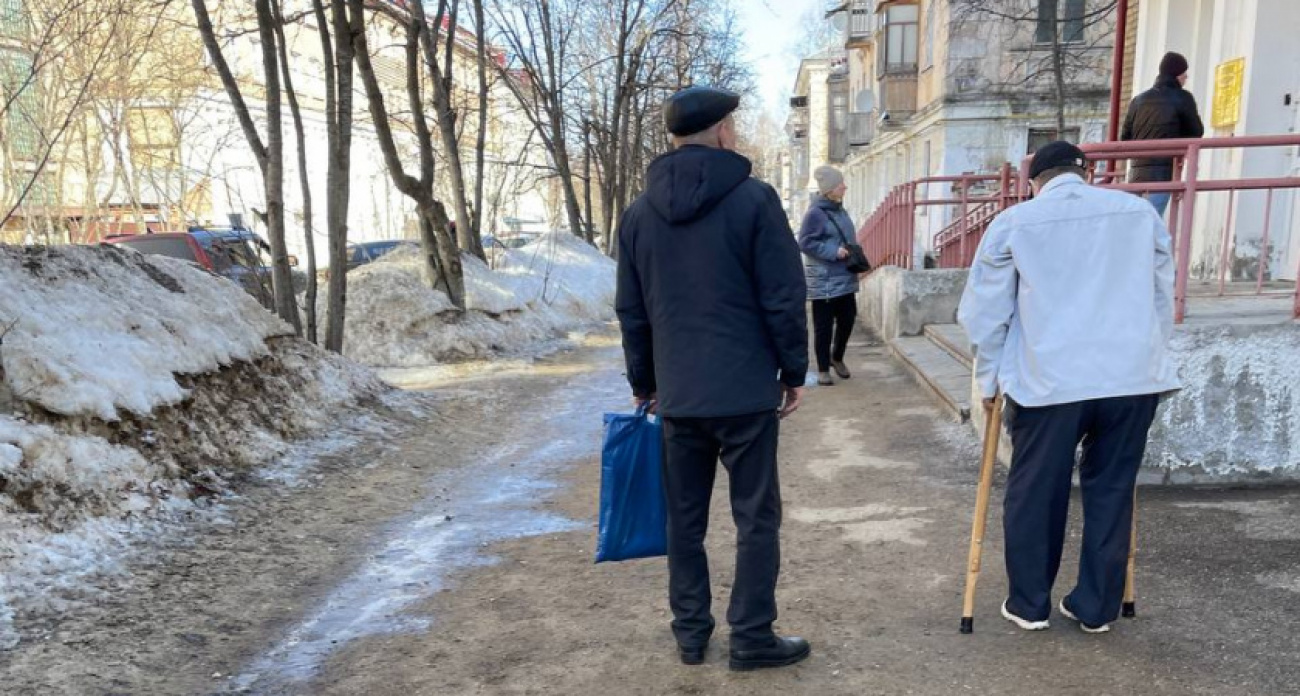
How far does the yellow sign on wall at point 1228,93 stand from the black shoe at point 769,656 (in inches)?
281

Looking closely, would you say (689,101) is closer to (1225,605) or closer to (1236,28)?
(1225,605)

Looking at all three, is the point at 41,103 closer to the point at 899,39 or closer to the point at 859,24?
the point at 899,39

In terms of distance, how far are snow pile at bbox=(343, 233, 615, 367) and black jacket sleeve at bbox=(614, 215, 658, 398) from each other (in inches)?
316

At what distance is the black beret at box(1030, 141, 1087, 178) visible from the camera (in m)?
3.02

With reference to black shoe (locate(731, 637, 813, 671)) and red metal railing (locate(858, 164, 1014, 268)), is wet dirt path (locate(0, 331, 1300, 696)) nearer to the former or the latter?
black shoe (locate(731, 637, 813, 671))

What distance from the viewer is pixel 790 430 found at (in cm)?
663

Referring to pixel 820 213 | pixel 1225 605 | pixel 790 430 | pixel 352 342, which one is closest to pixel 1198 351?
pixel 1225 605

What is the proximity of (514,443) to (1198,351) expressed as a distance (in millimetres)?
4475

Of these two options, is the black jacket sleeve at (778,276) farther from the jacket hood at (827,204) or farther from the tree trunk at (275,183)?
the tree trunk at (275,183)

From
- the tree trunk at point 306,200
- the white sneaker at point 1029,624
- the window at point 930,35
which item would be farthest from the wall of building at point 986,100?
the white sneaker at point 1029,624

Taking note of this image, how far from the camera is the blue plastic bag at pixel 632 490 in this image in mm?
3152

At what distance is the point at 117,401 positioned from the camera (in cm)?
464

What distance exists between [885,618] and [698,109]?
197 centimetres

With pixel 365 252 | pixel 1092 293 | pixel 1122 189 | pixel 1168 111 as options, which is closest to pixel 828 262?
pixel 1168 111
